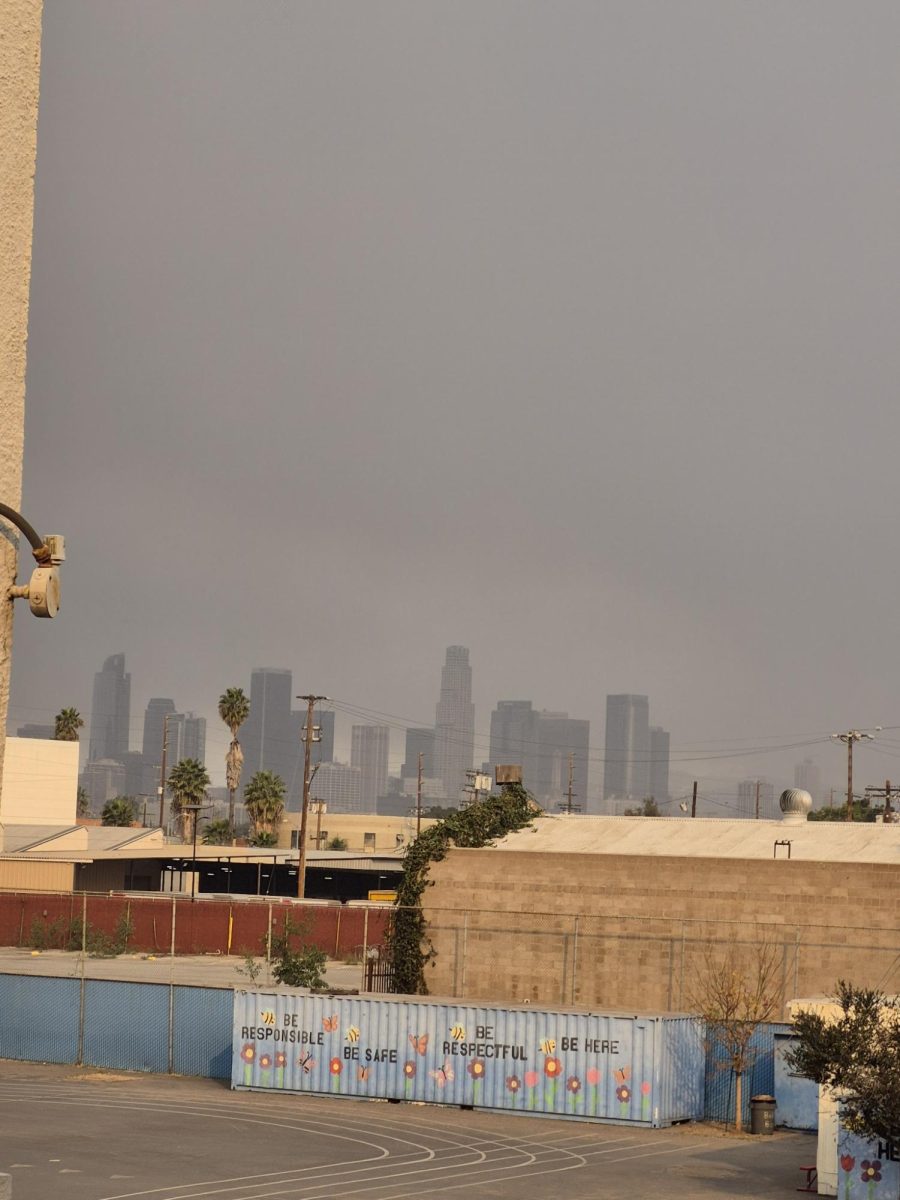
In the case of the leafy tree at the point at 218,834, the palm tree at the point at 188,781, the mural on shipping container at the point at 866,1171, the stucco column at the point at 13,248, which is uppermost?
the stucco column at the point at 13,248

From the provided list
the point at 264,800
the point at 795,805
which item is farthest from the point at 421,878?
the point at 264,800

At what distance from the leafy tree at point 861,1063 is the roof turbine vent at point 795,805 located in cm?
2139

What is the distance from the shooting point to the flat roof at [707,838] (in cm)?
4628

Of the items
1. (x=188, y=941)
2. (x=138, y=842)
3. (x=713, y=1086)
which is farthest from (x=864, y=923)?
(x=138, y=842)

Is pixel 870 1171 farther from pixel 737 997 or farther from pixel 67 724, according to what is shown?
pixel 67 724

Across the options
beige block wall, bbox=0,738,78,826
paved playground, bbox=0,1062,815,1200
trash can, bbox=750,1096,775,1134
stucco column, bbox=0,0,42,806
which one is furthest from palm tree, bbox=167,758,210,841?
stucco column, bbox=0,0,42,806

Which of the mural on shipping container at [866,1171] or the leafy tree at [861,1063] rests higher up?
the leafy tree at [861,1063]

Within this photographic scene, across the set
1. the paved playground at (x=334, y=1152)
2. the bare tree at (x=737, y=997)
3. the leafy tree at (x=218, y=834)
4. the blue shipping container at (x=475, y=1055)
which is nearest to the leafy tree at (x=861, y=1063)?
the paved playground at (x=334, y=1152)

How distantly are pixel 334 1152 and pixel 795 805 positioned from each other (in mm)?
24069

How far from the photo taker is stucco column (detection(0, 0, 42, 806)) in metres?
7.53

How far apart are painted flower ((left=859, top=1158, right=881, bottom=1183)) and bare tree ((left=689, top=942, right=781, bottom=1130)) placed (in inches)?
342

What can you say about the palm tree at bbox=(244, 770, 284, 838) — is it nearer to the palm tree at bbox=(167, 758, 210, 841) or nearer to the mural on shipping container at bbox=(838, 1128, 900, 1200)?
the palm tree at bbox=(167, 758, 210, 841)

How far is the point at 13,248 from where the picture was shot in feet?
24.9

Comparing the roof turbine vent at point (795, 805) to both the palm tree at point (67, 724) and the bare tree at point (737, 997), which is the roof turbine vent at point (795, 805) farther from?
the palm tree at point (67, 724)
